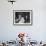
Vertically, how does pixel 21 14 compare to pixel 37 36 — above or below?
above

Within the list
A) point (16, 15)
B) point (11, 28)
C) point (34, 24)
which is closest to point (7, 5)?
point (16, 15)

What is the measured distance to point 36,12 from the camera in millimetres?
4969

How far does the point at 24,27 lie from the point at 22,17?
0.39m

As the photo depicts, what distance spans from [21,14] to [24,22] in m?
0.32

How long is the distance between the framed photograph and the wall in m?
0.11

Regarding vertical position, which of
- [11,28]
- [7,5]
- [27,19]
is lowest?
[11,28]

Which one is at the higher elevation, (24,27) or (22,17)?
(22,17)

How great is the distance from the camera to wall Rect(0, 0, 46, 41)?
4943mm

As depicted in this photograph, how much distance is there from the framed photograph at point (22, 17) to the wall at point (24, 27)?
11 cm

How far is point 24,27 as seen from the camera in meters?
4.99

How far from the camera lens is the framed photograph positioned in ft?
16.3

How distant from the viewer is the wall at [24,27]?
4.94 m

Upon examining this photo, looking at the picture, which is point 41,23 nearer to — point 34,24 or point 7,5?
point 34,24

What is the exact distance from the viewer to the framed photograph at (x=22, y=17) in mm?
4973
